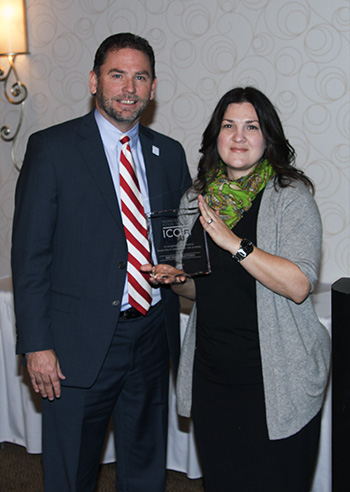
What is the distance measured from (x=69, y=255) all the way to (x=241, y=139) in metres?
0.67

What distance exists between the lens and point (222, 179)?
6.44 ft

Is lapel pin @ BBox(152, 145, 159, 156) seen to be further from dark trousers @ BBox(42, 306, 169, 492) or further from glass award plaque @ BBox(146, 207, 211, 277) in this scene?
dark trousers @ BBox(42, 306, 169, 492)

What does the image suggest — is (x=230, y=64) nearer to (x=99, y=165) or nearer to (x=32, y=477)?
(x=99, y=165)

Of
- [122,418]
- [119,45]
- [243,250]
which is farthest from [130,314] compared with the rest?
[119,45]

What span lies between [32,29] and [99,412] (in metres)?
2.43

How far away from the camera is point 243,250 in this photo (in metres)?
1.71

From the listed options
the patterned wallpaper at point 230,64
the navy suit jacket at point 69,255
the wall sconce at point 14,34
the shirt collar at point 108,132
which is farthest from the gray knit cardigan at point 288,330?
the wall sconce at point 14,34

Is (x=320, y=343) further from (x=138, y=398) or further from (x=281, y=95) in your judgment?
(x=281, y=95)

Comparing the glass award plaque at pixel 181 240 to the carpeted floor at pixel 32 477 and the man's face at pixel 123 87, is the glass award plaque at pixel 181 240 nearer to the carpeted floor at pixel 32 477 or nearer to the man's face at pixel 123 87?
A: the man's face at pixel 123 87

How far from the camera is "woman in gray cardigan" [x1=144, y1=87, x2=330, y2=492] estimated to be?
5.77 feet

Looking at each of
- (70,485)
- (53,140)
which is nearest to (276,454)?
(70,485)

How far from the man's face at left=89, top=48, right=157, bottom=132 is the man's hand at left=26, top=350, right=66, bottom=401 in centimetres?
82

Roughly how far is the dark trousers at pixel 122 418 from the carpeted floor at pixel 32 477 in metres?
0.46

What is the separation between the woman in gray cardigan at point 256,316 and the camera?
1758 mm
